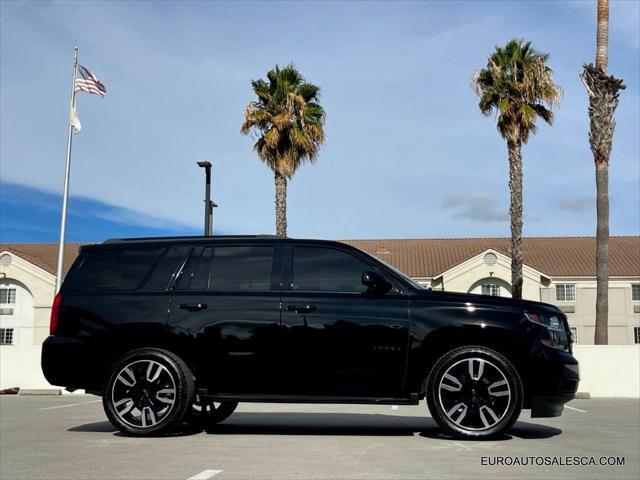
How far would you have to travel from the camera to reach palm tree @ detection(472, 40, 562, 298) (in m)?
30.2

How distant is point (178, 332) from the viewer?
23.5 feet

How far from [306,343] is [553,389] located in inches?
89.8

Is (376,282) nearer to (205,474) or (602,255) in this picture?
(205,474)

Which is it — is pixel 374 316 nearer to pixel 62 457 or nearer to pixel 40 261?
pixel 62 457

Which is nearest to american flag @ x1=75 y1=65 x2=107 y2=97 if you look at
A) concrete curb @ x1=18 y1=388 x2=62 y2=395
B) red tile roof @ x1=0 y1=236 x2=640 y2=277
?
concrete curb @ x1=18 y1=388 x2=62 y2=395

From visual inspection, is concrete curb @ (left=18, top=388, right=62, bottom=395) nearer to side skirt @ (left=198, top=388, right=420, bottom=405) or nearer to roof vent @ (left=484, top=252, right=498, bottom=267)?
side skirt @ (left=198, top=388, right=420, bottom=405)

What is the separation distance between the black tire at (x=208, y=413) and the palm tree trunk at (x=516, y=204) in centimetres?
2320

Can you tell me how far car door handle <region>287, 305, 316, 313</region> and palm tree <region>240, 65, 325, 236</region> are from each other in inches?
931

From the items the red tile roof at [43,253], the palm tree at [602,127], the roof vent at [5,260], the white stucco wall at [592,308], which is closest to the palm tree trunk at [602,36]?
the palm tree at [602,127]

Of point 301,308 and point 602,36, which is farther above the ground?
point 602,36

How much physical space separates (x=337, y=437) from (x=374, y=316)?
49.8 inches

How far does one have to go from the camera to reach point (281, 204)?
98.7 feet

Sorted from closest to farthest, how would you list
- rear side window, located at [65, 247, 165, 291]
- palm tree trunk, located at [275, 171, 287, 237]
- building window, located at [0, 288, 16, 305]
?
rear side window, located at [65, 247, 165, 291], palm tree trunk, located at [275, 171, 287, 237], building window, located at [0, 288, 16, 305]

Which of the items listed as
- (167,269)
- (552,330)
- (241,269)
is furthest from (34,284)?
(552,330)
